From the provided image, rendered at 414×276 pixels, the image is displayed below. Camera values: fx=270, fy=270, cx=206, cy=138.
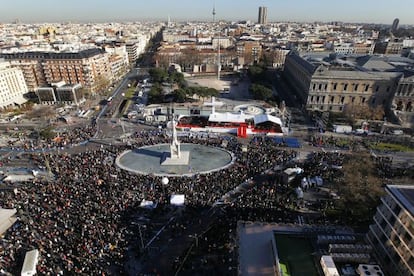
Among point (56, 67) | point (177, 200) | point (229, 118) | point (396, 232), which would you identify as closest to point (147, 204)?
point (177, 200)

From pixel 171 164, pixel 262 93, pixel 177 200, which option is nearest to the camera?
pixel 177 200

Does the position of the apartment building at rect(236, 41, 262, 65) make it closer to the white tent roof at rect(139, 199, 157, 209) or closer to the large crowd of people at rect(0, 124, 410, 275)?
the large crowd of people at rect(0, 124, 410, 275)

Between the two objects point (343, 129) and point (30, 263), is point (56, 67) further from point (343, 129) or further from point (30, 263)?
point (343, 129)

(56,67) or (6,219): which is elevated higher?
(56,67)

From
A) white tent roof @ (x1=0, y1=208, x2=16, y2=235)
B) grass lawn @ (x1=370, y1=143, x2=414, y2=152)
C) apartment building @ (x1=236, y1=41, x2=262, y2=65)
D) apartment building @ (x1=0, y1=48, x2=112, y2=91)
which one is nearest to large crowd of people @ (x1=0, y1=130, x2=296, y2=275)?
white tent roof @ (x1=0, y1=208, x2=16, y2=235)

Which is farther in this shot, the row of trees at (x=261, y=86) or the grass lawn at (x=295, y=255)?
the row of trees at (x=261, y=86)

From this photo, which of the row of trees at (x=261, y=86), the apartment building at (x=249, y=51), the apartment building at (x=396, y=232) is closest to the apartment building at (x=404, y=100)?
the row of trees at (x=261, y=86)

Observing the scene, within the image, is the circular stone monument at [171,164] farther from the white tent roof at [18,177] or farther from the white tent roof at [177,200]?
the white tent roof at [18,177]

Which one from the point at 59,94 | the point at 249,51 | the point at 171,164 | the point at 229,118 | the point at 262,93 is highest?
the point at 249,51
